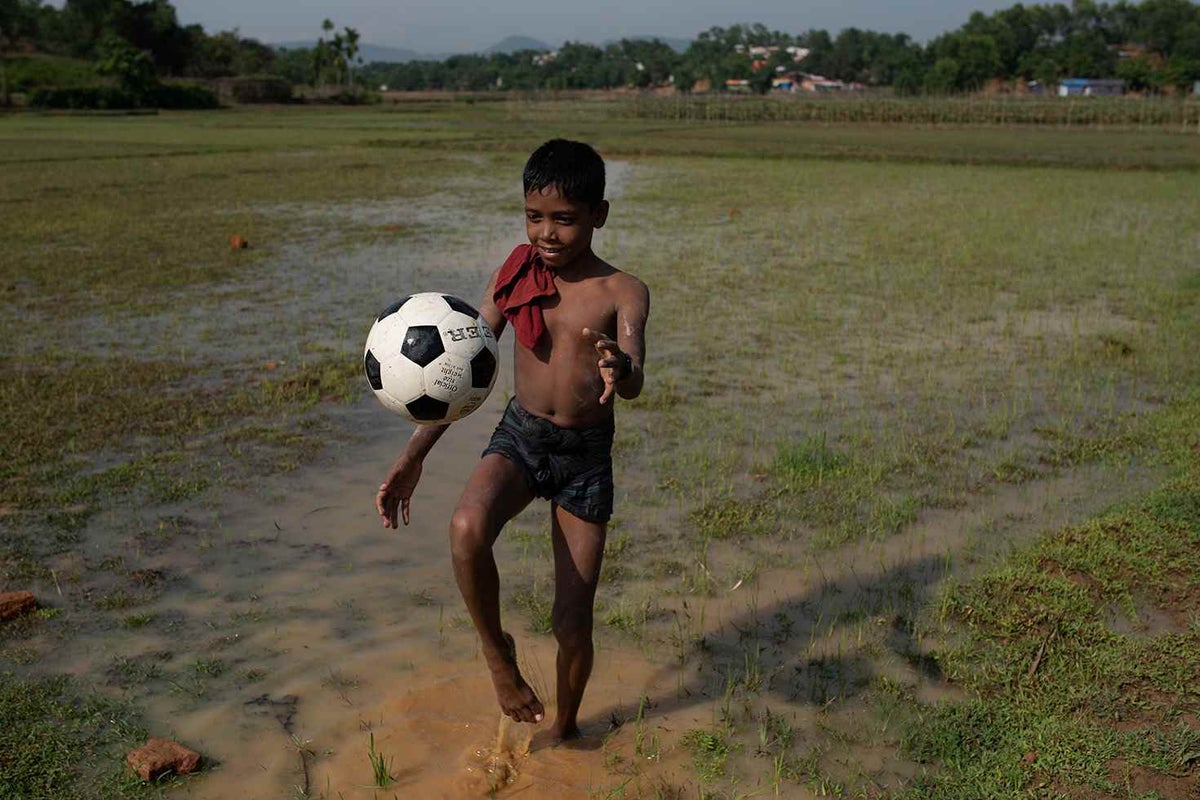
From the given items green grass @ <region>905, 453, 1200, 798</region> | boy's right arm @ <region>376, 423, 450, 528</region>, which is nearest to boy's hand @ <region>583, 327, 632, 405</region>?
boy's right arm @ <region>376, 423, 450, 528</region>

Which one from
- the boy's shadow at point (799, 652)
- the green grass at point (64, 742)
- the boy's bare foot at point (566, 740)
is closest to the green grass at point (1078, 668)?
the boy's shadow at point (799, 652)

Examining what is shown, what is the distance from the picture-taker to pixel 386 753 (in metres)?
2.96

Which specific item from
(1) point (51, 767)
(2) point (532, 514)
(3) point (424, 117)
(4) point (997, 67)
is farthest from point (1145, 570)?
(4) point (997, 67)

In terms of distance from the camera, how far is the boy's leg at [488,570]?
2.69m

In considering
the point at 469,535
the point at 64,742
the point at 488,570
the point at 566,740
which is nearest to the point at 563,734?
the point at 566,740

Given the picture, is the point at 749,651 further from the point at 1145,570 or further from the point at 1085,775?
the point at 1145,570

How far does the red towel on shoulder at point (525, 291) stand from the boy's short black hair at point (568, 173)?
0.22m

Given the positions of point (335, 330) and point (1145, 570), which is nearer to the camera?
point (1145, 570)

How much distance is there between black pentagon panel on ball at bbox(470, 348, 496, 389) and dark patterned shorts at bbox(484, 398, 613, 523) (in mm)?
167

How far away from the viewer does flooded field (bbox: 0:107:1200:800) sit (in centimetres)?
306

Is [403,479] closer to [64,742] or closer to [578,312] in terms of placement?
[578,312]

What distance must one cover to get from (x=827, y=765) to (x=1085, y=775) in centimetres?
69

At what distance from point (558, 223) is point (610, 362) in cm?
47

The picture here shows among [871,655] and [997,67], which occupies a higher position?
[997,67]
